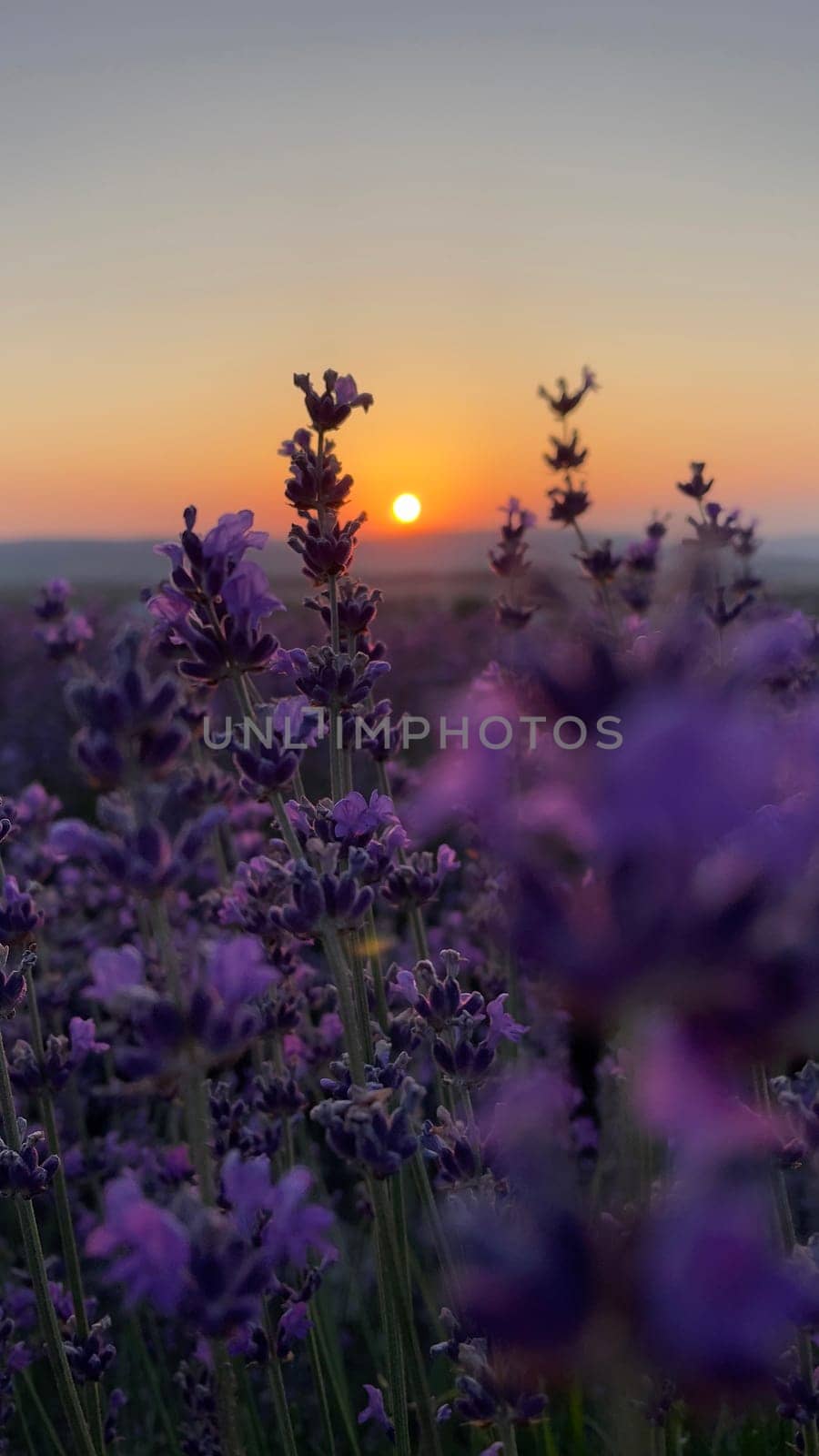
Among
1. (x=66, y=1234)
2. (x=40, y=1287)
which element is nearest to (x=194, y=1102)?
(x=40, y=1287)

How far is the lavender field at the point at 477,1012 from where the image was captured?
0.68 meters

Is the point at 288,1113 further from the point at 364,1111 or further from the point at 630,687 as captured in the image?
the point at 630,687

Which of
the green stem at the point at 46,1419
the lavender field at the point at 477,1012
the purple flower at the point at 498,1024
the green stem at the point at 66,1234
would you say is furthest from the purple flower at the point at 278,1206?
the green stem at the point at 46,1419

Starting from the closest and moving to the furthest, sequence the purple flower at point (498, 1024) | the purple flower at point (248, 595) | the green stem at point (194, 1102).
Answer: the green stem at point (194, 1102)
the purple flower at point (248, 595)
the purple flower at point (498, 1024)

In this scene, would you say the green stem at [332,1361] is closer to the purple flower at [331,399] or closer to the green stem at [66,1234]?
the green stem at [66,1234]

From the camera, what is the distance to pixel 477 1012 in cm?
208

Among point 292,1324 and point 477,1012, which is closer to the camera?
point 477,1012

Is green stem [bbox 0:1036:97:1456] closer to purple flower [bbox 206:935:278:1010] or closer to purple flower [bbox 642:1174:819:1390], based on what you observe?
purple flower [bbox 206:935:278:1010]

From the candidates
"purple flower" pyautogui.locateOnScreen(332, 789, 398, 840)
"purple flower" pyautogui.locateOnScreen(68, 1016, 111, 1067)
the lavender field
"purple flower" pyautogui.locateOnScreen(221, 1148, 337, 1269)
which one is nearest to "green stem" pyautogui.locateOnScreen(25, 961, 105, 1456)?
the lavender field

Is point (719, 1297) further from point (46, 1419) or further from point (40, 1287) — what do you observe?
point (46, 1419)

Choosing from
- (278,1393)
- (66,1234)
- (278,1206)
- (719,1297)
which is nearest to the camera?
(719,1297)

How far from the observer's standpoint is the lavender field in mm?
684

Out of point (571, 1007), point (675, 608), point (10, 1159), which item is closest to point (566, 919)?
point (571, 1007)

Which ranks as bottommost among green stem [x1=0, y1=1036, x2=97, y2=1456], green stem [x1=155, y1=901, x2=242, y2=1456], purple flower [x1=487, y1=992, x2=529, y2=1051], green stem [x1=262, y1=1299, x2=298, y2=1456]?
green stem [x1=262, y1=1299, x2=298, y2=1456]
